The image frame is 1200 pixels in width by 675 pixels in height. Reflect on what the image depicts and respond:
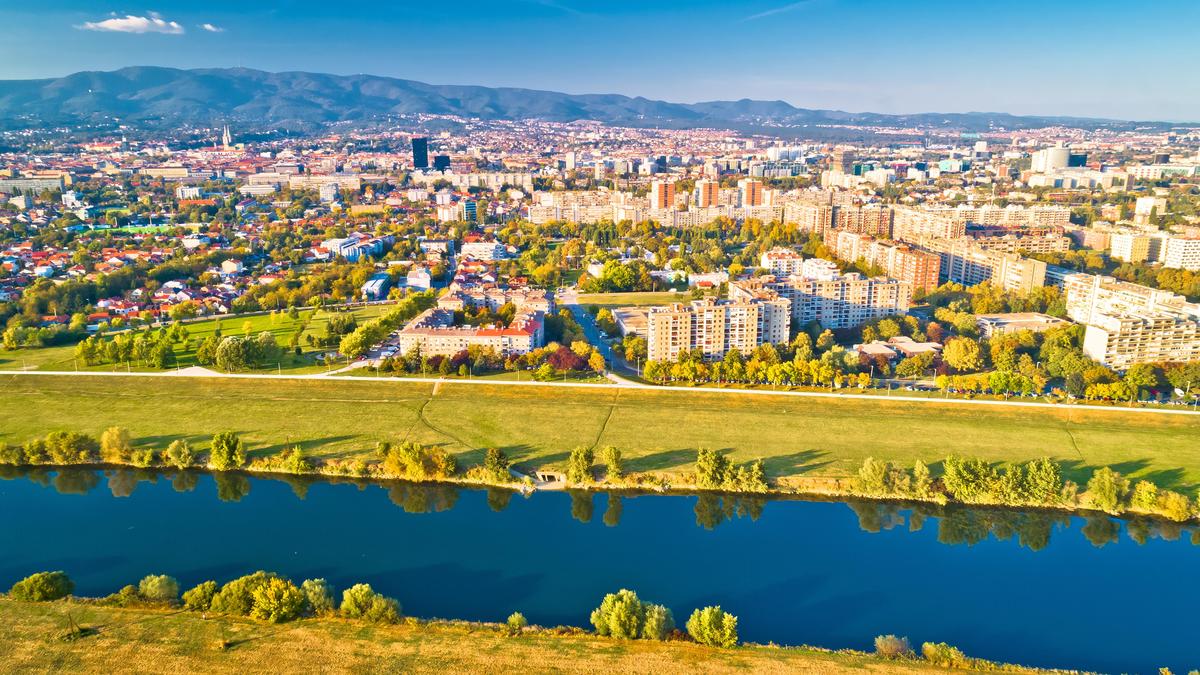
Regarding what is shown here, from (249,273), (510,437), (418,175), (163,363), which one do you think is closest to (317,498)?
(510,437)

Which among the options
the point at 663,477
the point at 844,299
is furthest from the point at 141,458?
the point at 844,299

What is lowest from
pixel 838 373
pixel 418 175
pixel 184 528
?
pixel 184 528

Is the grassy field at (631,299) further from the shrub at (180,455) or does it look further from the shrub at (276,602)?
the shrub at (276,602)

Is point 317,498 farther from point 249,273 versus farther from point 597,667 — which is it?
point 249,273

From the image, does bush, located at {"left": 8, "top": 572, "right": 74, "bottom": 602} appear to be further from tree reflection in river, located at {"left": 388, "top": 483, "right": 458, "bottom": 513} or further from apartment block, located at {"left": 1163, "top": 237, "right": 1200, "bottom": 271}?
apartment block, located at {"left": 1163, "top": 237, "right": 1200, "bottom": 271}

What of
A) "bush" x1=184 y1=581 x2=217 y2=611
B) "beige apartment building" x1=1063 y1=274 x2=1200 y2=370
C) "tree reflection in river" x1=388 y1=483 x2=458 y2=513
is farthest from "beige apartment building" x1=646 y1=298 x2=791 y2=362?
"bush" x1=184 y1=581 x2=217 y2=611

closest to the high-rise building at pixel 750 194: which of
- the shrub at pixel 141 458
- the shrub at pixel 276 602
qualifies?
the shrub at pixel 141 458
